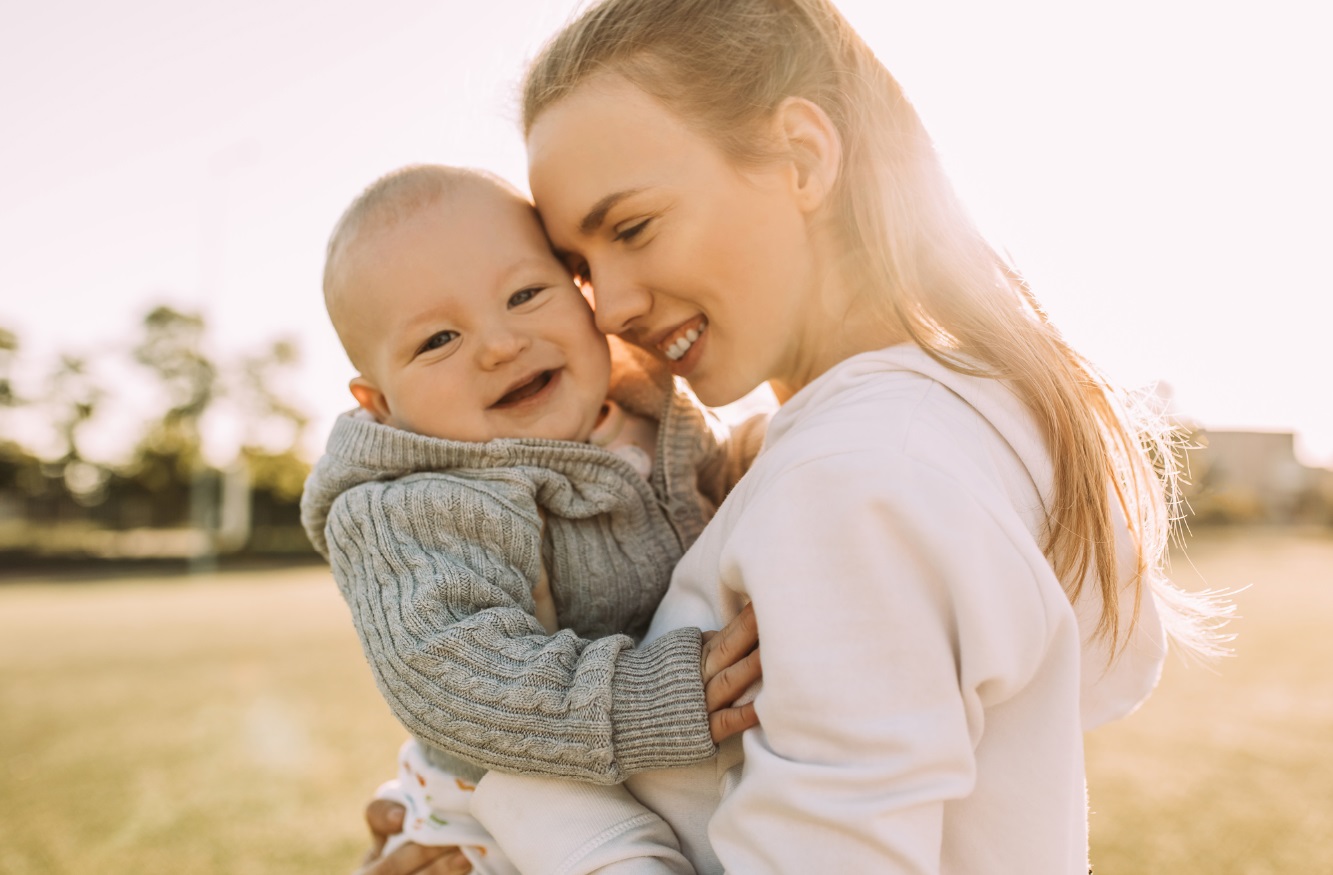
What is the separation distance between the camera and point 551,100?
170cm

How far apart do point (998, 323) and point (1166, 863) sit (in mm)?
4480

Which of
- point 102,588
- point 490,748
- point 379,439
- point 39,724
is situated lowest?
point 102,588

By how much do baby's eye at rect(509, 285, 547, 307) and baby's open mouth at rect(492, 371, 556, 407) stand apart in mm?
131

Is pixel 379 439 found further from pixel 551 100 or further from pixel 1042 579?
pixel 1042 579

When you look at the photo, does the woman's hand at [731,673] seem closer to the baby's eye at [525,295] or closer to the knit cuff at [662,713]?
the knit cuff at [662,713]

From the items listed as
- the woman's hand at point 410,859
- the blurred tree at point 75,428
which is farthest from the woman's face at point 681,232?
the blurred tree at point 75,428

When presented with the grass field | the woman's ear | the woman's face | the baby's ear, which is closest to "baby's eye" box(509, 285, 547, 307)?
the woman's face

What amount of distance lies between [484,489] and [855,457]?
0.68m

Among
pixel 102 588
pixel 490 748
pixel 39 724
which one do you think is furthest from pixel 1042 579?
pixel 102 588

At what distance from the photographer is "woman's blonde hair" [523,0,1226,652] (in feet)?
4.71

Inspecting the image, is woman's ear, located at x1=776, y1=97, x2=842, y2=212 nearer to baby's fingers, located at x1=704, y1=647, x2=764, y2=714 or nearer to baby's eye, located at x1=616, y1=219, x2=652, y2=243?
baby's eye, located at x1=616, y1=219, x2=652, y2=243

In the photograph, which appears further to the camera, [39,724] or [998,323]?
[39,724]

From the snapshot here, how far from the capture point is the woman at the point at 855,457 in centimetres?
113

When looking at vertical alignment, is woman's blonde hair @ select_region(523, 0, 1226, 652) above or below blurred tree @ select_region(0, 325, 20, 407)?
above
